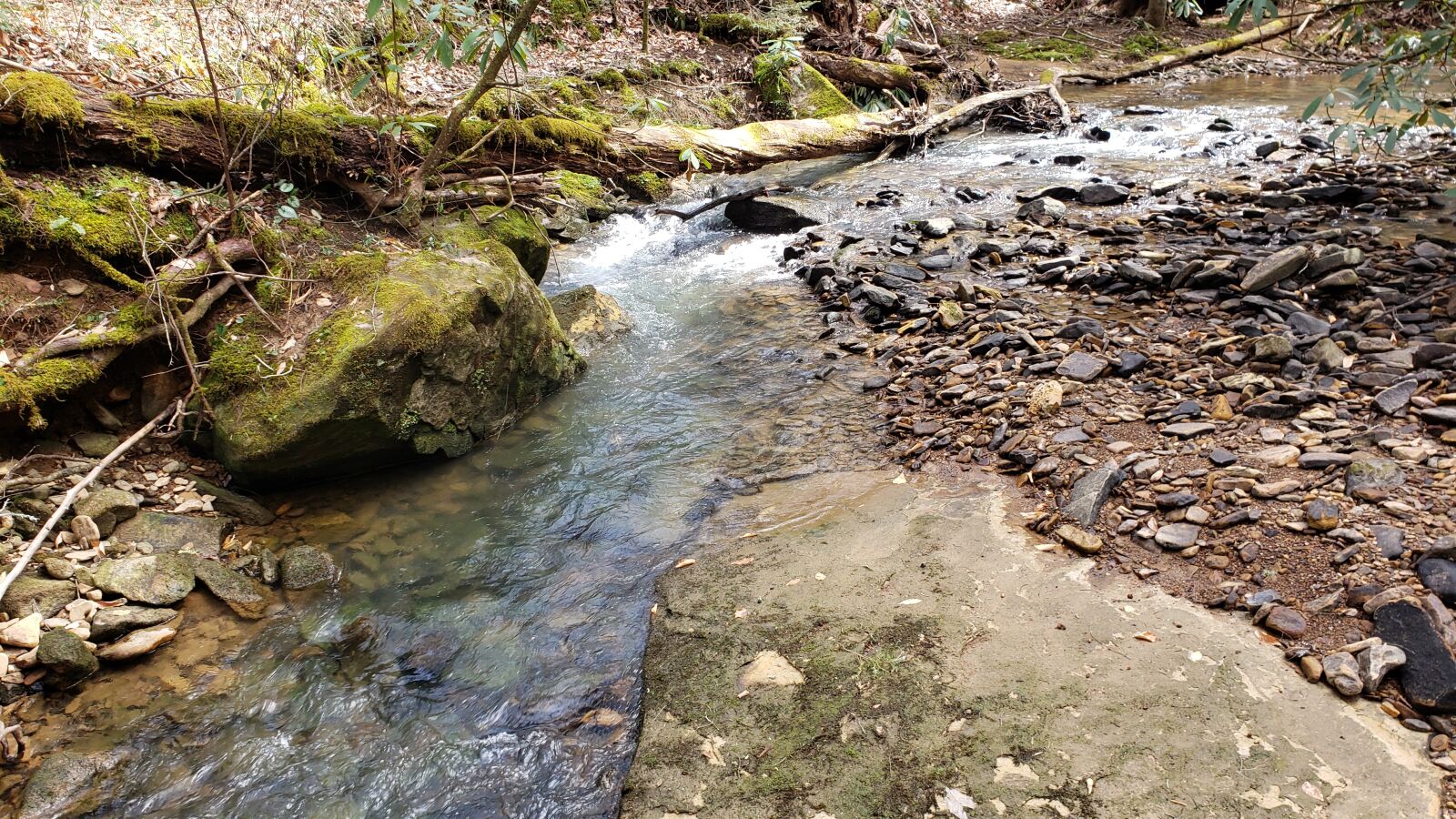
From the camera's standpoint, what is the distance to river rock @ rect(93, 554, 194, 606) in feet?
12.7

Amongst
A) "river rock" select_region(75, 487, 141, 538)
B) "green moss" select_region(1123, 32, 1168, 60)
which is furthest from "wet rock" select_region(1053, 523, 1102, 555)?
"green moss" select_region(1123, 32, 1168, 60)

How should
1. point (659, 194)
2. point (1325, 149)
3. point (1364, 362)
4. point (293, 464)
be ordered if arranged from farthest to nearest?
point (659, 194) < point (1325, 149) < point (293, 464) < point (1364, 362)

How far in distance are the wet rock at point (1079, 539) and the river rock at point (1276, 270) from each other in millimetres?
3413

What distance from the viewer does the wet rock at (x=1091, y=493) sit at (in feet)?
12.4

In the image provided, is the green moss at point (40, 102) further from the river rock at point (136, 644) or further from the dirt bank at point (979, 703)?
the dirt bank at point (979, 703)

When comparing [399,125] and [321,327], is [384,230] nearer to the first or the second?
[399,125]

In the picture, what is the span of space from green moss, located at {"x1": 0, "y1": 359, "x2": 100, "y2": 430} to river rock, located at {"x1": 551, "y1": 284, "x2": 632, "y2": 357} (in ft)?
11.5

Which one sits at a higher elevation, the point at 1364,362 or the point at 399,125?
the point at 399,125

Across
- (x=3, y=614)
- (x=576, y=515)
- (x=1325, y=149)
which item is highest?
(x=1325, y=149)

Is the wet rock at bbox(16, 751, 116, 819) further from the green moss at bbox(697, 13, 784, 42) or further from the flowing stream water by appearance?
the green moss at bbox(697, 13, 784, 42)

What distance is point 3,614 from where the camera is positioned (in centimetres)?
354

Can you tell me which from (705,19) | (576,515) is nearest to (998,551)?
(576,515)

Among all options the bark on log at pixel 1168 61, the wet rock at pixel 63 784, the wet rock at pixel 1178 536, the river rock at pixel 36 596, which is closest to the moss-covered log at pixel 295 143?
the river rock at pixel 36 596

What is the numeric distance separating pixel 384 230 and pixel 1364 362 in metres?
7.31
